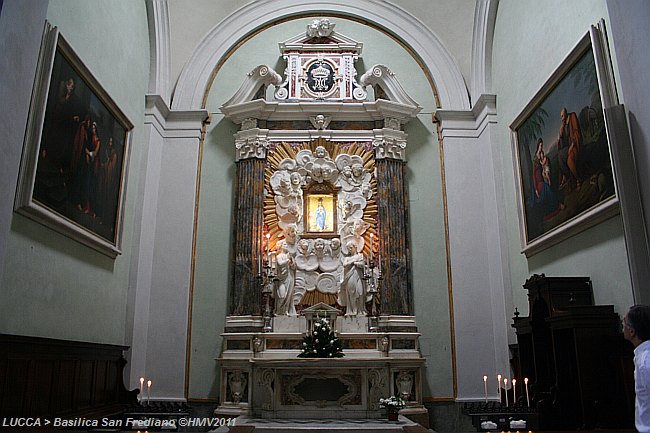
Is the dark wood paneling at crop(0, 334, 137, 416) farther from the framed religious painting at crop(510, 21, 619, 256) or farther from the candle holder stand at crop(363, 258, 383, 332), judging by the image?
the framed religious painting at crop(510, 21, 619, 256)

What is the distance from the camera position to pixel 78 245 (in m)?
6.68

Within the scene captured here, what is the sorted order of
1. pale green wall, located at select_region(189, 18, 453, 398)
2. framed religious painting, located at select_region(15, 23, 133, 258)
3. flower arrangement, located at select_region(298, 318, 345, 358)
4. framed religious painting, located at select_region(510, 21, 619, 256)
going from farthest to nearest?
pale green wall, located at select_region(189, 18, 453, 398)
flower arrangement, located at select_region(298, 318, 345, 358)
framed religious painting, located at select_region(510, 21, 619, 256)
framed religious painting, located at select_region(15, 23, 133, 258)

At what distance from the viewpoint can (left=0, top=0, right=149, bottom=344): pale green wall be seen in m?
5.49

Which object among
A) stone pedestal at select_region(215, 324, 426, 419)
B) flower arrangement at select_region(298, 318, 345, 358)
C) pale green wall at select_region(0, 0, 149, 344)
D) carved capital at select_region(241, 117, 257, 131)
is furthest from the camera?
carved capital at select_region(241, 117, 257, 131)

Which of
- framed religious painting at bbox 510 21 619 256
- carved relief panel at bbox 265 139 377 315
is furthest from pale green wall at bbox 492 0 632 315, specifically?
carved relief panel at bbox 265 139 377 315

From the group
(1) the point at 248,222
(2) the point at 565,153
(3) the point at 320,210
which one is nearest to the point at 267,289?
(1) the point at 248,222

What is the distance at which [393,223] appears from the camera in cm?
925

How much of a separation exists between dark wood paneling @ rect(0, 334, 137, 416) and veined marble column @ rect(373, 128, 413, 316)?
4.15 meters

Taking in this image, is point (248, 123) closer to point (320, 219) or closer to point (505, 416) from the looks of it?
point (320, 219)

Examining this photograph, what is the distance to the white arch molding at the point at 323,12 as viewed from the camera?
33.0 ft

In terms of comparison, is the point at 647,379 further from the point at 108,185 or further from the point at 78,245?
the point at 108,185

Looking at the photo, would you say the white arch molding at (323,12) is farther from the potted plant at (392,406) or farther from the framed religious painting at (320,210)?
the potted plant at (392,406)

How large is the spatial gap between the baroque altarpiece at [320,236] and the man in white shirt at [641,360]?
16.3ft

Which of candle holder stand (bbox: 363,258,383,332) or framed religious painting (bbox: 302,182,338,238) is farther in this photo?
framed religious painting (bbox: 302,182,338,238)
